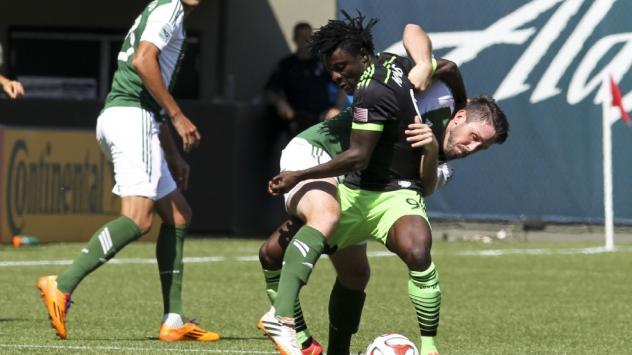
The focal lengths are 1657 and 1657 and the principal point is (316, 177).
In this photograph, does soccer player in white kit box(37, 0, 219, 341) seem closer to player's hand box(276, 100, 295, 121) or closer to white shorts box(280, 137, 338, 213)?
white shorts box(280, 137, 338, 213)

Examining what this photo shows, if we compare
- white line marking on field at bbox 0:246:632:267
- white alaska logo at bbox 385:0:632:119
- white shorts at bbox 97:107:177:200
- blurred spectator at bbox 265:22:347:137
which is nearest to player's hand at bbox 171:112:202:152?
white shorts at bbox 97:107:177:200

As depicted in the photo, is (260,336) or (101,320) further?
(101,320)

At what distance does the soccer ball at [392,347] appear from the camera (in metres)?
7.64

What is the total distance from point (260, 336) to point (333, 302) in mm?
1286

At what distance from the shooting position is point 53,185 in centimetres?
1719

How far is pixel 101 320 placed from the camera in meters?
10.2

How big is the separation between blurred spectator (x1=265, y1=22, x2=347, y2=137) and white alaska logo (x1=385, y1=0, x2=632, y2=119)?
91cm

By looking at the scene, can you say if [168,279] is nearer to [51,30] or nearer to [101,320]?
[101,320]

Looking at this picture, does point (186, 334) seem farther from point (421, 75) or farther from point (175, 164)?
point (421, 75)

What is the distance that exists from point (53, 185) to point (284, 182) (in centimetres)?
977

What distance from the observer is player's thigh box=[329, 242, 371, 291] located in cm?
823

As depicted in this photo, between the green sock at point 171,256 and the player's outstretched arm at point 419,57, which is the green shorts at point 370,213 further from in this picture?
the green sock at point 171,256

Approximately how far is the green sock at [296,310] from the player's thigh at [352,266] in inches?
11.5

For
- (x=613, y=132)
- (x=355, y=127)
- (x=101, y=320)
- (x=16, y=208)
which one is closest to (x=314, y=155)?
(x=355, y=127)
